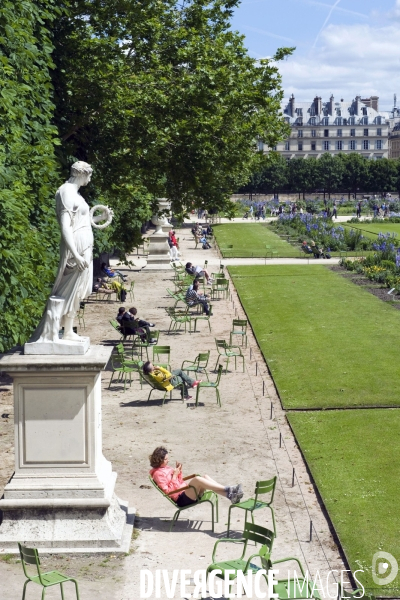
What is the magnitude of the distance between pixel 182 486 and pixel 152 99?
39.1 feet

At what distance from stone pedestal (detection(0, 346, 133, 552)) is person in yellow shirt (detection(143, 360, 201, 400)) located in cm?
598

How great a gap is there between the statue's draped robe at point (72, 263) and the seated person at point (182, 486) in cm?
204

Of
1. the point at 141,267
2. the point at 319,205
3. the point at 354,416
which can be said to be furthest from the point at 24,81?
the point at 319,205

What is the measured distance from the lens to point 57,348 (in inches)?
421

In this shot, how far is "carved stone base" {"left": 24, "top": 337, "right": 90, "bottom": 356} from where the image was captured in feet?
35.0

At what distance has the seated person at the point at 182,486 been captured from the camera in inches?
444

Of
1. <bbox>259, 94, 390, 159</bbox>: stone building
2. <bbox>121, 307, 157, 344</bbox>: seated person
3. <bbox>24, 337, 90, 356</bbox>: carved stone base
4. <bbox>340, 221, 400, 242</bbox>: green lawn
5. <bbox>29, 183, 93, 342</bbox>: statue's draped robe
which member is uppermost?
<bbox>259, 94, 390, 159</bbox>: stone building

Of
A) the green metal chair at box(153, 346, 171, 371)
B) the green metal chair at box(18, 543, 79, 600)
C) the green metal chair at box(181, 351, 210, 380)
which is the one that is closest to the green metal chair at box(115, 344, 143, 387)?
the green metal chair at box(153, 346, 171, 371)

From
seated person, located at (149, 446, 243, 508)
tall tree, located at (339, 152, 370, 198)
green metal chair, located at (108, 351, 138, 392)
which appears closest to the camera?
seated person, located at (149, 446, 243, 508)

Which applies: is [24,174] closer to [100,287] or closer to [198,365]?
[198,365]

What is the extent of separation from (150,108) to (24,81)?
13.8ft

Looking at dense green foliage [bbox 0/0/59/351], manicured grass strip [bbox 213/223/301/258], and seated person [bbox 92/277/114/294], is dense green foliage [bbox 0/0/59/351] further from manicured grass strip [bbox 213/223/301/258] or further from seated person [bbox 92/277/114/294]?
manicured grass strip [bbox 213/223/301/258]

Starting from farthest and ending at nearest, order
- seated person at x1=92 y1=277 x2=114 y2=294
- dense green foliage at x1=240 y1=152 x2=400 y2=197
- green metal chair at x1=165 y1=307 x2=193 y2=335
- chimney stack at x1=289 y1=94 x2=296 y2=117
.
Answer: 1. chimney stack at x1=289 y1=94 x2=296 y2=117
2. dense green foliage at x1=240 y1=152 x2=400 y2=197
3. seated person at x1=92 y1=277 x2=114 y2=294
4. green metal chair at x1=165 y1=307 x2=193 y2=335

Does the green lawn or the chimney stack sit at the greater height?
the chimney stack
